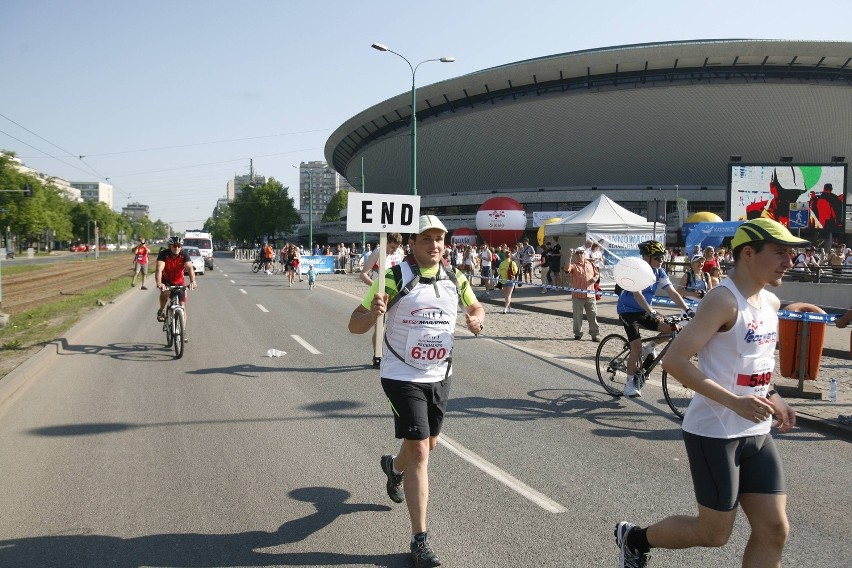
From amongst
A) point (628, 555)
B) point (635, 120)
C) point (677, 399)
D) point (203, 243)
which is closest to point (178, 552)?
point (628, 555)

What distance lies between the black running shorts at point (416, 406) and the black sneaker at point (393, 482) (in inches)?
25.3

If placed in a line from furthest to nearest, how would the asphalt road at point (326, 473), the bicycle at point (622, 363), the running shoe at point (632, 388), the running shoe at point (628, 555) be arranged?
the running shoe at point (632, 388) → the bicycle at point (622, 363) → the asphalt road at point (326, 473) → the running shoe at point (628, 555)

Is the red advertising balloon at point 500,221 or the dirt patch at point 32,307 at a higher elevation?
the red advertising balloon at point 500,221

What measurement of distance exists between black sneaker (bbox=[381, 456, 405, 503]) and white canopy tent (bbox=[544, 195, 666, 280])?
20.3 meters

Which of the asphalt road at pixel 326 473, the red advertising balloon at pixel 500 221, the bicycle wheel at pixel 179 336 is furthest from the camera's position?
the red advertising balloon at pixel 500 221

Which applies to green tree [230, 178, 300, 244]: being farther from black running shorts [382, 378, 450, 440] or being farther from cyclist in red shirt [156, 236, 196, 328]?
black running shorts [382, 378, 450, 440]

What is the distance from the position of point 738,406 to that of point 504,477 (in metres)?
2.57

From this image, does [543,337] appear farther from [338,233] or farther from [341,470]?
[338,233]

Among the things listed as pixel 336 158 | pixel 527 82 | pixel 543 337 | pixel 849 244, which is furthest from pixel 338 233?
pixel 543 337

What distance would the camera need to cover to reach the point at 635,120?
72.4m

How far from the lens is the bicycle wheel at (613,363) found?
26.5ft

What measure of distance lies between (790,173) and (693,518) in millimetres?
38969

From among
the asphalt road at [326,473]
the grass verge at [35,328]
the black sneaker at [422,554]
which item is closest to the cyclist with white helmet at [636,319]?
the asphalt road at [326,473]

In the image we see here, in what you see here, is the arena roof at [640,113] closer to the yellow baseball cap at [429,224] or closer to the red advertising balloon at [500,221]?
the red advertising balloon at [500,221]
